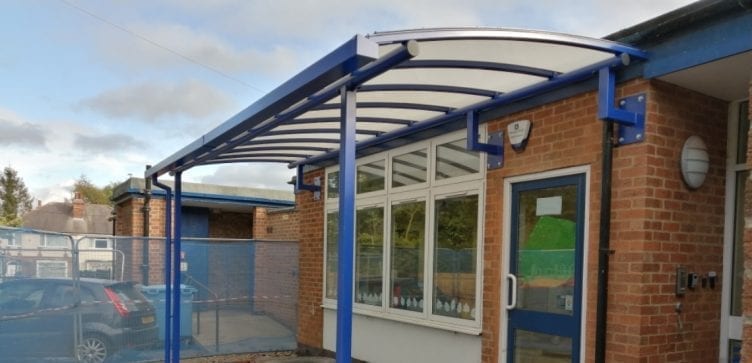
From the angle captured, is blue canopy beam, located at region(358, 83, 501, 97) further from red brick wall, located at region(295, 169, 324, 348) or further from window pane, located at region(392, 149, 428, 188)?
red brick wall, located at region(295, 169, 324, 348)

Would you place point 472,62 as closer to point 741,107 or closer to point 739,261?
point 741,107

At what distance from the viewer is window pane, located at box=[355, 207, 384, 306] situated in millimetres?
6574

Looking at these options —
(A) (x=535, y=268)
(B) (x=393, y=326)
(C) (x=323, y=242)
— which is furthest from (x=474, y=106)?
(C) (x=323, y=242)

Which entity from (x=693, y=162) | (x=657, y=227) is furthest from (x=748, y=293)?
(x=693, y=162)

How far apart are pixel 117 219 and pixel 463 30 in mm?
14866

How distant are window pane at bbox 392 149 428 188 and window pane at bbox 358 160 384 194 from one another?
278mm

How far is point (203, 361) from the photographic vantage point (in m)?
7.94

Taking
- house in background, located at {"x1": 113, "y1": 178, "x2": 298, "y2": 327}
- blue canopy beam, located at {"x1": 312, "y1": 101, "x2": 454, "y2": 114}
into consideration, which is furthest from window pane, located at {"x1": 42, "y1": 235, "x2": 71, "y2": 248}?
blue canopy beam, located at {"x1": 312, "y1": 101, "x2": 454, "y2": 114}

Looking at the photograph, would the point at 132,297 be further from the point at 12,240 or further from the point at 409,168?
the point at 409,168

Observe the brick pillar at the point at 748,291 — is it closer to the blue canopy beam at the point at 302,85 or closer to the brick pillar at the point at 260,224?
the blue canopy beam at the point at 302,85

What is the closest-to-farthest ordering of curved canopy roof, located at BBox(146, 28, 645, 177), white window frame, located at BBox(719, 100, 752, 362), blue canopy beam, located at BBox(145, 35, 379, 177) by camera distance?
blue canopy beam, located at BBox(145, 35, 379, 177) < curved canopy roof, located at BBox(146, 28, 645, 177) < white window frame, located at BBox(719, 100, 752, 362)

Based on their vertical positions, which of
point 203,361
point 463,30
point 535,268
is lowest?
point 203,361

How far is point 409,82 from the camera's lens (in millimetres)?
4266

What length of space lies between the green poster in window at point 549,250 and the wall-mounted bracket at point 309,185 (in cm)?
376
